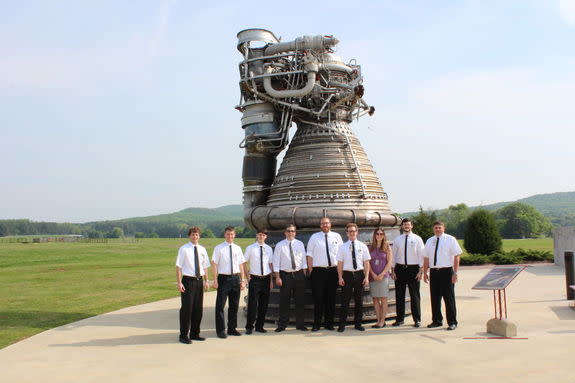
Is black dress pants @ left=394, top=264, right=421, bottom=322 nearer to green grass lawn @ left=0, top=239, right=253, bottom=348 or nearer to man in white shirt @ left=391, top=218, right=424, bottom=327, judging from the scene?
man in white shirt @ left=391, top=218, right=424, bottom=327

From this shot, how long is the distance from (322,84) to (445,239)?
411cm

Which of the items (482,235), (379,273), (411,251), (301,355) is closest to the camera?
(301,355)

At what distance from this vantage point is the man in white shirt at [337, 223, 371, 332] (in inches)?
319

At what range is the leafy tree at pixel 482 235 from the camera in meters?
27.2

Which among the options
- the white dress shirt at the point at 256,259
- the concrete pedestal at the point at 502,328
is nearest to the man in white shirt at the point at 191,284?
the white dress shirt at the point at 256,259

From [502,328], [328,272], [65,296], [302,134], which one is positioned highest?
[302,134]

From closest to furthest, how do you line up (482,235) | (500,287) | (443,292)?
(500,287) < (443,292) < (482,235)

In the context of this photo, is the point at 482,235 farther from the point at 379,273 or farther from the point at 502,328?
the point at 502,328

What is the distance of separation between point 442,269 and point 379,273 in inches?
39.1

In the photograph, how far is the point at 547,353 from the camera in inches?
245

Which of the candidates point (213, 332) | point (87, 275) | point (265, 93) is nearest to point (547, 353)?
point (213, 332)

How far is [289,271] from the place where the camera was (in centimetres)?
831

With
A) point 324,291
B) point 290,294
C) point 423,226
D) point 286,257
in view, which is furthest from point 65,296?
point 423,226

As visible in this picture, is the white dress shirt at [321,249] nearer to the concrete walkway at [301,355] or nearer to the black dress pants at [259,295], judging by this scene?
the black dress pants at [259,295]
